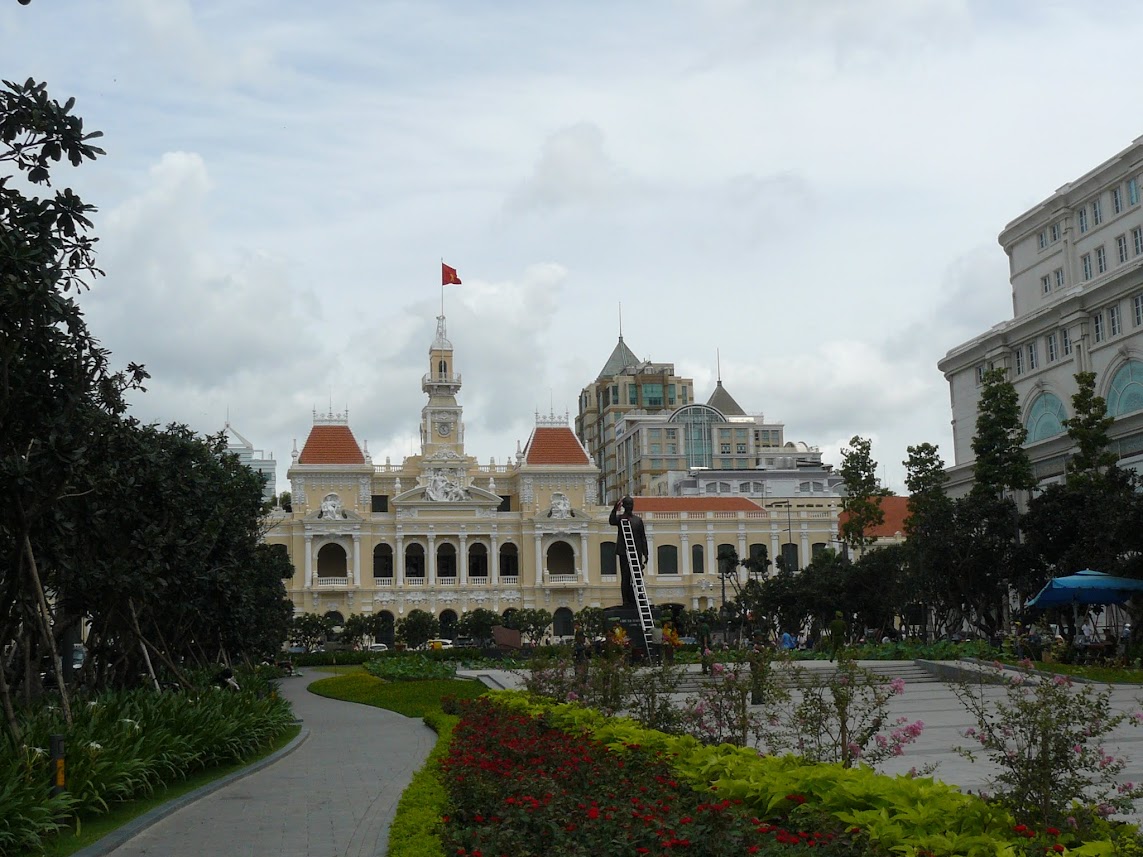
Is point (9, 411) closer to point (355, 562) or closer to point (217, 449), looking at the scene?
point (217, 449)

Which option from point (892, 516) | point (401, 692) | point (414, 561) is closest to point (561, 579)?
point (414, 561)

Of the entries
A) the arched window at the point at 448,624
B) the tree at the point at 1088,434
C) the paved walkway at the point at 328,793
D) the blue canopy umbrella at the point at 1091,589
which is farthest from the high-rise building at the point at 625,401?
the paved walkway at the point at 328,793

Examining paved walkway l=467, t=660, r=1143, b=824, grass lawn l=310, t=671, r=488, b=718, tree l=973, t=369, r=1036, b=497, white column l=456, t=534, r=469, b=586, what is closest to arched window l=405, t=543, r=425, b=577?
white column l=456, t=534, r=469, b=586

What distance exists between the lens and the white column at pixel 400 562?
7775 cm

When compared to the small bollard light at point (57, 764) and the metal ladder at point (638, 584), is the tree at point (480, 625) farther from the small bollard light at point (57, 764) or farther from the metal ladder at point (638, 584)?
the small bollard light at point (57, 764)

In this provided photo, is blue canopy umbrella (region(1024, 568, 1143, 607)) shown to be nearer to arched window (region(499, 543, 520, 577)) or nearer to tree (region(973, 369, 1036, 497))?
tree (region(973, 369, 1036, 497))

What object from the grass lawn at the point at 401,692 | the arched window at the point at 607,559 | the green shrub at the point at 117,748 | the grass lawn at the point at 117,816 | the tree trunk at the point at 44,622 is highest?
the arched window at the point at 607,559

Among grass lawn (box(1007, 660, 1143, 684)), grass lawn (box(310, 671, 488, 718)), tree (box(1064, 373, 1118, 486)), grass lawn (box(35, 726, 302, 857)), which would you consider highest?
tree (box(1064, 373, 1118, 486))

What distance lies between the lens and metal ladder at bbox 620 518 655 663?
104ft

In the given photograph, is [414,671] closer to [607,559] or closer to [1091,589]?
[1091,589]

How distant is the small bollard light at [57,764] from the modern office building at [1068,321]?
3672cm

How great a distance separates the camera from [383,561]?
269ft

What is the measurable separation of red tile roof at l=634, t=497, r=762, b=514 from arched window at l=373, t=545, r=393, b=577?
16.3m

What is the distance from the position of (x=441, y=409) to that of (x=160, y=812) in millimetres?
73523
